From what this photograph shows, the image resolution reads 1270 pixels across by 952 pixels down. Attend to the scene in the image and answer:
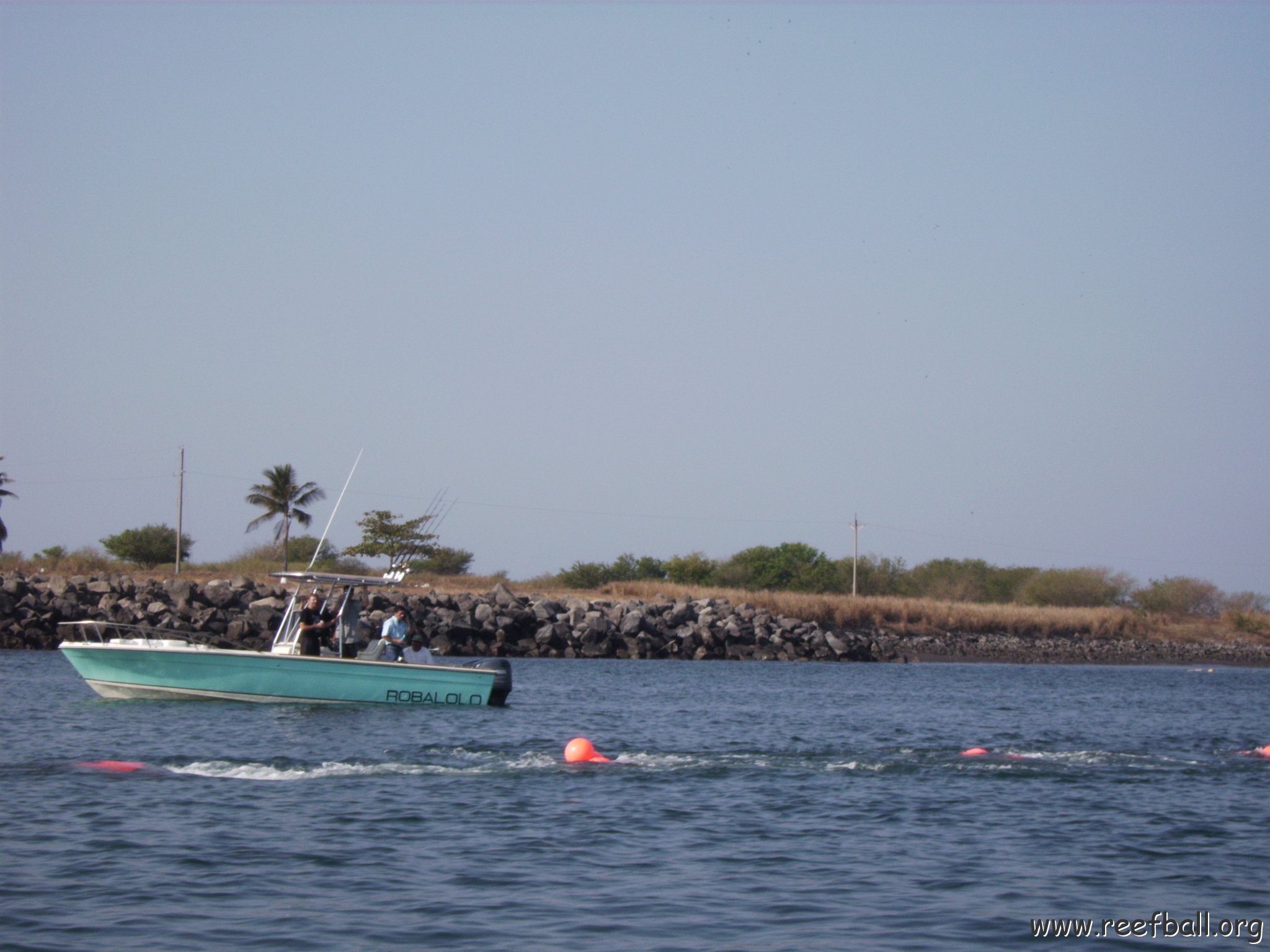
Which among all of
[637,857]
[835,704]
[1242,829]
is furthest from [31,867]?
[835,704]

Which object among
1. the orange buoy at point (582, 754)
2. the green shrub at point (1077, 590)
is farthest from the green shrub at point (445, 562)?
the orange buoy at point (582, 754)

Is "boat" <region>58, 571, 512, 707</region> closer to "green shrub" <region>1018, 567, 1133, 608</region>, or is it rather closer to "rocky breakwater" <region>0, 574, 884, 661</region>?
"rocky breakwater" <region>0, 574, 884, 661</region>

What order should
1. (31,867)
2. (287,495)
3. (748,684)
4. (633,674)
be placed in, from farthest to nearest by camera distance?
(287,495) < (633,674) < (748,684) < (31,867)

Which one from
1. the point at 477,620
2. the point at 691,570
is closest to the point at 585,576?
the point at 691,570

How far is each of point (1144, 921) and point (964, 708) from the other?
21602mm

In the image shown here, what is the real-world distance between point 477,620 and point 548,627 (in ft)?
8.93

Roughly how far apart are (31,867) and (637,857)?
540 centimetres

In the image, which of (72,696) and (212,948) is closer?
(212,948)

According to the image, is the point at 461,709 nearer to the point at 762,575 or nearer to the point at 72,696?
the point at 72,696

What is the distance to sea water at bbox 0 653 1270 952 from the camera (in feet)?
33.9

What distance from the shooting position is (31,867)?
11.7m

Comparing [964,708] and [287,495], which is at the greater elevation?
[287,495]

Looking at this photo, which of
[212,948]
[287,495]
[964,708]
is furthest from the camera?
[287,495]
